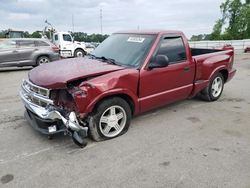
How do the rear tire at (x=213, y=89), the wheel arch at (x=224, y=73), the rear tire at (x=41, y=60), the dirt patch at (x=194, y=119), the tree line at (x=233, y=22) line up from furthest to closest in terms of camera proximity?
the tree line at (x=233, y=22), the rear tire at (x=41, y=60), the wheel arch at (x=224, y=73), the rear tire at (x=213, y=89), the dirt patch at (x=194, y=119)

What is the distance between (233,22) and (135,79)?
2464 inches

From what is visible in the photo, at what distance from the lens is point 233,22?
2313 inches

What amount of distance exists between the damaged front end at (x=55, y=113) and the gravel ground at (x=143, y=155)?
0.29m

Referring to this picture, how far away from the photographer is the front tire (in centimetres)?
382

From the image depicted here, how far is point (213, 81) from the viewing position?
239 inches

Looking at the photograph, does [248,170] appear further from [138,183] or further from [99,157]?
[99,157]

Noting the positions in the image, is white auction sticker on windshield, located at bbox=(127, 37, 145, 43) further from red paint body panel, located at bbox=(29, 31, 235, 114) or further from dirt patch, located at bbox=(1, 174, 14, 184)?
dirt patch, located at bbox=(1, 174, 14, 184)

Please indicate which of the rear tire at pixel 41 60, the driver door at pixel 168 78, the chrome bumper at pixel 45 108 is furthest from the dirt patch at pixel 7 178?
the rear tire at pixel 41 60

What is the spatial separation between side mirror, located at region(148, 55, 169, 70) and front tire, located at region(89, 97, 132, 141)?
0.82 meters

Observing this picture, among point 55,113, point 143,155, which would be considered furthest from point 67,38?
point 143,155

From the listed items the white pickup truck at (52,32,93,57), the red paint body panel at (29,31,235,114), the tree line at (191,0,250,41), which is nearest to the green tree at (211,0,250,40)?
the tree line at (191,0,250,41)

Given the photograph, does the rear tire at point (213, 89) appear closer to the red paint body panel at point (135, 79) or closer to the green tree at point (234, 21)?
the red paint body panel at point (135, 79)

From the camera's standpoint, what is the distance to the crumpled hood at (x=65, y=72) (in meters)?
3.63

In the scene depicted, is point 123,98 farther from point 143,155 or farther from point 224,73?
point 224,73
